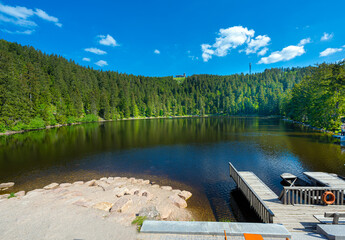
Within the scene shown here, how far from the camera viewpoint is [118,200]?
1154cm

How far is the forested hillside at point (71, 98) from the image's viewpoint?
56.0 m

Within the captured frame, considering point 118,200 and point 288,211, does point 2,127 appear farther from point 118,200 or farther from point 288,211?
point 288,211

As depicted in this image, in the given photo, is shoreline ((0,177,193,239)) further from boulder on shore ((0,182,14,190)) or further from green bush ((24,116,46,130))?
green bush ((24,116,46,130))

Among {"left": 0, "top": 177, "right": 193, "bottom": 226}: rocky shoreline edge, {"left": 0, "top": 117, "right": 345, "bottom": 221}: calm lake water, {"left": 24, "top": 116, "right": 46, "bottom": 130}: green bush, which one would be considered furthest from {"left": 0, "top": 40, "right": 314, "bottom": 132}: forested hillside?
{"left": 0, "top": 177, "right": 193, "bottom": 226}: rocky shoreline edge

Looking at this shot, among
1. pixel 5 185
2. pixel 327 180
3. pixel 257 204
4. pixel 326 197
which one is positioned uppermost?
pixel 326 197

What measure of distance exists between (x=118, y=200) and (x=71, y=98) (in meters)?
100

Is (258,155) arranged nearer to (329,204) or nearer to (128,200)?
(329,204)

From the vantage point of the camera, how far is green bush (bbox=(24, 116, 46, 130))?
60.2 m

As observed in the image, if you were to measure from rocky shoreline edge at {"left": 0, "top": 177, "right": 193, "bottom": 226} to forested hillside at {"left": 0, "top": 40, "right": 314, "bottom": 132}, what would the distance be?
5381 centimetres

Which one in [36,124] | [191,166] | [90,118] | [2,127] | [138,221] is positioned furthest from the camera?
[90,118]

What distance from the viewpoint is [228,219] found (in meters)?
11.4

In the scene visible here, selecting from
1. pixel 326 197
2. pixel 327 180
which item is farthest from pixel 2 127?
pixel 327 180

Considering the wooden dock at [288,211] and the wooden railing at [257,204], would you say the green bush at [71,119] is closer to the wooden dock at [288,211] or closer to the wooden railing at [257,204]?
the wooden railing at [257,204]

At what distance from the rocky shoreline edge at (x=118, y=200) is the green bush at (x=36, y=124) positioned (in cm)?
5555
